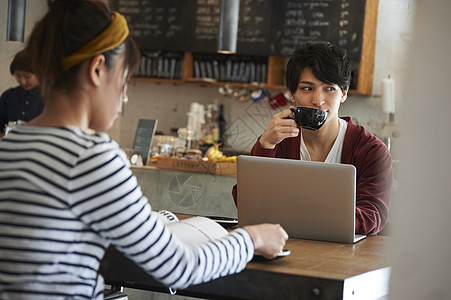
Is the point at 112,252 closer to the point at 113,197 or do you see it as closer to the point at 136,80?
the point at 113,197

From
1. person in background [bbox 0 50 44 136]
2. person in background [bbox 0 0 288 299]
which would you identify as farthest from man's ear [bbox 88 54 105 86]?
person in background [bbox 0 50 44 136]

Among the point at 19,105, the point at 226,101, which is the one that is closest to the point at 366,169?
the point at 19,105

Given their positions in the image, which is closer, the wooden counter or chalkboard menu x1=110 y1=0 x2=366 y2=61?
the wooden counter

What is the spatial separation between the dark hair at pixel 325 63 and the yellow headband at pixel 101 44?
3.95 ft

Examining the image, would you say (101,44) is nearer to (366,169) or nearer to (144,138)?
(366,169)

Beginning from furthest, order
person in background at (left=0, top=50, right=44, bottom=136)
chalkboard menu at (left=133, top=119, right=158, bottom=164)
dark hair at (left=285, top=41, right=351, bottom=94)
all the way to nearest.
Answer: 1. chalkboard menu at (left=133, top=119, right=158, bottom=164)
2. person in background at (left=0, top=50, right=44, bottom=136)
3. dark hair at (left=285, top=41, right=351, bottom=94)

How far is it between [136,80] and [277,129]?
383cm

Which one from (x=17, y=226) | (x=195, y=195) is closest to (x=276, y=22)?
(x=195, y=195)

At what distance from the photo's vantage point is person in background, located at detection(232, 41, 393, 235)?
1931 millimetres

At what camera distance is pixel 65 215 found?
92cm

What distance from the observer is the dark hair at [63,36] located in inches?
38.8

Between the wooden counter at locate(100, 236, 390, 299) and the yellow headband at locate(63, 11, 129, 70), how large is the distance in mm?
481

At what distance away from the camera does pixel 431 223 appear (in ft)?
2.05

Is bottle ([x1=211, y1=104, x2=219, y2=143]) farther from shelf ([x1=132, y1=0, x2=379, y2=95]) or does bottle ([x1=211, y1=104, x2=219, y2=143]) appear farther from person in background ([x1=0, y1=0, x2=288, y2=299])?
person in background ([x1=0, y1=0, x2=288, y2=299])
